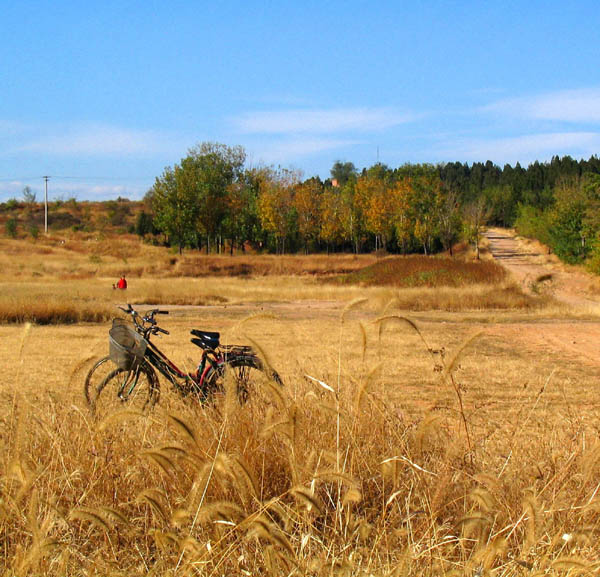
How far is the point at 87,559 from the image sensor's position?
3.64m

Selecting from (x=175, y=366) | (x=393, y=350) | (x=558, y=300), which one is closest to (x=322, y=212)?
(x=558, y=300)

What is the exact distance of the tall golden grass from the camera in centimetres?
341

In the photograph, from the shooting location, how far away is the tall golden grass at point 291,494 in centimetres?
341

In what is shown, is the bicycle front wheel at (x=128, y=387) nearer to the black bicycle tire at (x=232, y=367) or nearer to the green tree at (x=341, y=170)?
the black bicycle tire at (x=232, y=367)

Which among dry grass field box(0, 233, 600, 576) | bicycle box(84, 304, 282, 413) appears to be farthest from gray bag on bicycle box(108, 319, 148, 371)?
dry grass field box(0, 233, 600, 576)

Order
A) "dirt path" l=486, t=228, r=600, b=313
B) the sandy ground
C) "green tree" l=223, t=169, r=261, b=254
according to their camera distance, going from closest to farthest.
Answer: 1. the sandy ground
2. "dirt path" l=486, t=228, r=600, b=313
3. "green tree" l=223, t=169, r=261, b=254

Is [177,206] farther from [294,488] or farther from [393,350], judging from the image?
[294,488]

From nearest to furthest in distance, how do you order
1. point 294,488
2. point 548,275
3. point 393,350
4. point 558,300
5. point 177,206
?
point 294,488 → point 393,350 → point 558,300 → point 548,275 → point 177,206

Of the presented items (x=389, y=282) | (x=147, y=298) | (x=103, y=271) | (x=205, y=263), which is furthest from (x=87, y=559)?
(x=205, y=263)

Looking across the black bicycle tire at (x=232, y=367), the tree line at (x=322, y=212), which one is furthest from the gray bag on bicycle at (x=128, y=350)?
the tree line at (x=322, y=212)

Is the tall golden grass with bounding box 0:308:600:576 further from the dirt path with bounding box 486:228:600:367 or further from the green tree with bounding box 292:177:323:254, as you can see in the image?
the green tree with bounding box 292:177:323:254

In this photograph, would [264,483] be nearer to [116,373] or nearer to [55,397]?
[55,397]

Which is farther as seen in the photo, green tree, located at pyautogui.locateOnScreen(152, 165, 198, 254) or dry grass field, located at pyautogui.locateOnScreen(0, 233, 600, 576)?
green tree, located at pyautogui.locateOnScreen(152, 165, 198, 254)

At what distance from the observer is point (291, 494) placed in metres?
3.62
